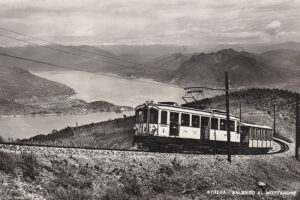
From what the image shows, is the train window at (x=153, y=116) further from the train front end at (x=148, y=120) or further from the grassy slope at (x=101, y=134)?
the grassy slope at (x=101, y=134)

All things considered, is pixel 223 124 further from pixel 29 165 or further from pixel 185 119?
pixel 29 165

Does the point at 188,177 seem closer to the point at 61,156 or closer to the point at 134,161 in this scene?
the point at 134,161

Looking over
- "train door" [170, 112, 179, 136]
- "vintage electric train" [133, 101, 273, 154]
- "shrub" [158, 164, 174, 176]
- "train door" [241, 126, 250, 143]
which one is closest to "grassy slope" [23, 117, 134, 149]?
"train door" [241, 126, 250, 143]

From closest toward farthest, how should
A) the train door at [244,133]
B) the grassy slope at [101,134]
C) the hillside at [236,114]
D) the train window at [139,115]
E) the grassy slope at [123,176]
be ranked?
the grassy slope at [123,176]
the train window at [139,115]
the train door at [244,133]
the hillside at [236,114]
the grassy slope at [101,134]

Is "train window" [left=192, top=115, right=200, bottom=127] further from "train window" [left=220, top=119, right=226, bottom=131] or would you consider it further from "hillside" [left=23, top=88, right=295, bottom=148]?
"hillside" [left=23, top=88, right=295, bottom=148]

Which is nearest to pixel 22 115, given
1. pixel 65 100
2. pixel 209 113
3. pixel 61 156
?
pixel 65 100

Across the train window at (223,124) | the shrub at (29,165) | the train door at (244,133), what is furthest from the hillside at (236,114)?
the shrub at (29,165)
